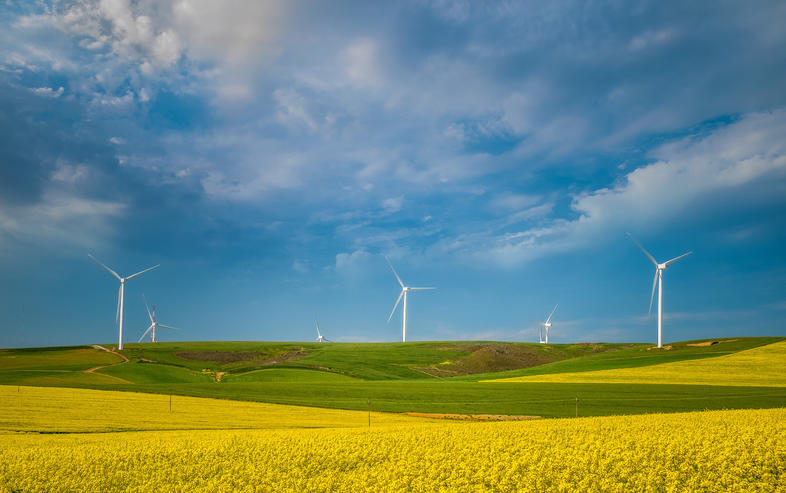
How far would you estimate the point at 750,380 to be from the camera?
57.0 m

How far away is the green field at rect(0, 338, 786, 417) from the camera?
1753 inches

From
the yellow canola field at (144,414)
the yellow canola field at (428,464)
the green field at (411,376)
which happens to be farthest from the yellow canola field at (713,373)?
the yellow canola field at (428,464)

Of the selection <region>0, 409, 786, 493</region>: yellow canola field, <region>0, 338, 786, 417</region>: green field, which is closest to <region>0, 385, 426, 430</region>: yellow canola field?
<region>0, 338, 786, 417</region>: green field

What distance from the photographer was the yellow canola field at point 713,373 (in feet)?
189

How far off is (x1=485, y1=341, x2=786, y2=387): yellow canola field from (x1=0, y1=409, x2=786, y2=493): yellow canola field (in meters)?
46.7

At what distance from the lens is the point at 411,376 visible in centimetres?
8956

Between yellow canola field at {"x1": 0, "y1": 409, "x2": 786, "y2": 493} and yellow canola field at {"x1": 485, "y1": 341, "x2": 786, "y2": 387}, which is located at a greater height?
yellow canola field at {"x1": 0, "y1": 409, "x2": 786, "y2": 493}

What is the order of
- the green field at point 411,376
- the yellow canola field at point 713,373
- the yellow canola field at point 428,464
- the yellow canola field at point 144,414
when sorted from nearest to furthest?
the yellow canola field at point 428,464
the yellow canola field at point 144,414
the green field at point 411,376
the yellow canola field at point 713,373

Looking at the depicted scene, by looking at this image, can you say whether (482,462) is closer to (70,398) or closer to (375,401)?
(375,401)

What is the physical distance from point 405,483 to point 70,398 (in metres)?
41.1

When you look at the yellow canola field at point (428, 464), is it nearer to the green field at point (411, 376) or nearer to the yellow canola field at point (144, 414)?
the yellow canola field at point (144, 414)

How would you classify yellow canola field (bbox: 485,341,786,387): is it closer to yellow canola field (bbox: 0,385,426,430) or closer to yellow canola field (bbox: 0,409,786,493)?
yellow canola field (bbox: 0,385,426,430)

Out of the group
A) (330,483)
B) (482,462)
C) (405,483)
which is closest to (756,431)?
(482,462)

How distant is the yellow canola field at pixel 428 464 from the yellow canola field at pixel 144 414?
1376 cm
